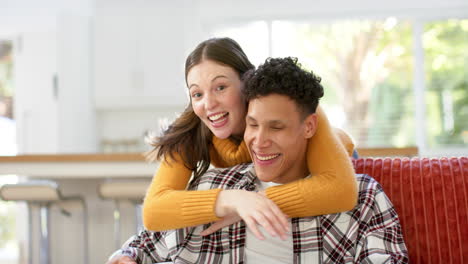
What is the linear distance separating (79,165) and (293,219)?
219 cm

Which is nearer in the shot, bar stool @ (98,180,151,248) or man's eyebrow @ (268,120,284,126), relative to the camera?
man's eyebrow @ (268,120,284,126)

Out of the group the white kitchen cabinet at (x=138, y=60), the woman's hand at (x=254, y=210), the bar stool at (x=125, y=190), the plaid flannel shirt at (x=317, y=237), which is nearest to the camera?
the woman's hand at (x=254, y=210)

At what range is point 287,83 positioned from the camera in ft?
4.51

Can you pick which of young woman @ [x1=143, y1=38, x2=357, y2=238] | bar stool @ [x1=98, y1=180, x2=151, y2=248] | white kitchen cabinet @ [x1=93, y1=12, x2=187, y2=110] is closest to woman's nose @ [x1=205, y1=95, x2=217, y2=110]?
young woman @ [x1=143, y1=38, x2=357, y2=238]

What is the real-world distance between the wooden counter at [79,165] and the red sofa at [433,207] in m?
1.97

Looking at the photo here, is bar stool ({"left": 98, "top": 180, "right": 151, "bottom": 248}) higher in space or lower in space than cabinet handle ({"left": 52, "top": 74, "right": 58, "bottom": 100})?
lower

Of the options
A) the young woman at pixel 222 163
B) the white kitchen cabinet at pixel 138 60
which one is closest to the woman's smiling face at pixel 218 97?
the young woman at pixel 222 163

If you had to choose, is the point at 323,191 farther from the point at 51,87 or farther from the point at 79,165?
the point at 51,87

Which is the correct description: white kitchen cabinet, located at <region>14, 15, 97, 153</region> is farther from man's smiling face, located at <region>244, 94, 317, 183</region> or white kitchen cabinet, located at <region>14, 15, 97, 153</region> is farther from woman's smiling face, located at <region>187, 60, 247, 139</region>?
man's smiling face, located at <region>244, 94, 317, 183</region>

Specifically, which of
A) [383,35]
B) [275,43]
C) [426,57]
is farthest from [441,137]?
[275,43]

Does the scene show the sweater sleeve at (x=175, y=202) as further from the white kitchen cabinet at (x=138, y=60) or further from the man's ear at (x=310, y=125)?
the white kitchen cabinet at (x=138, y=60)

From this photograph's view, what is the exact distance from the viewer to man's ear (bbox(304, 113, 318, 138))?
1.43m

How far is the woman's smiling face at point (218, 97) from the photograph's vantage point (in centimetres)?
151

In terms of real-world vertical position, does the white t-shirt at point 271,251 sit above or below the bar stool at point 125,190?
below
